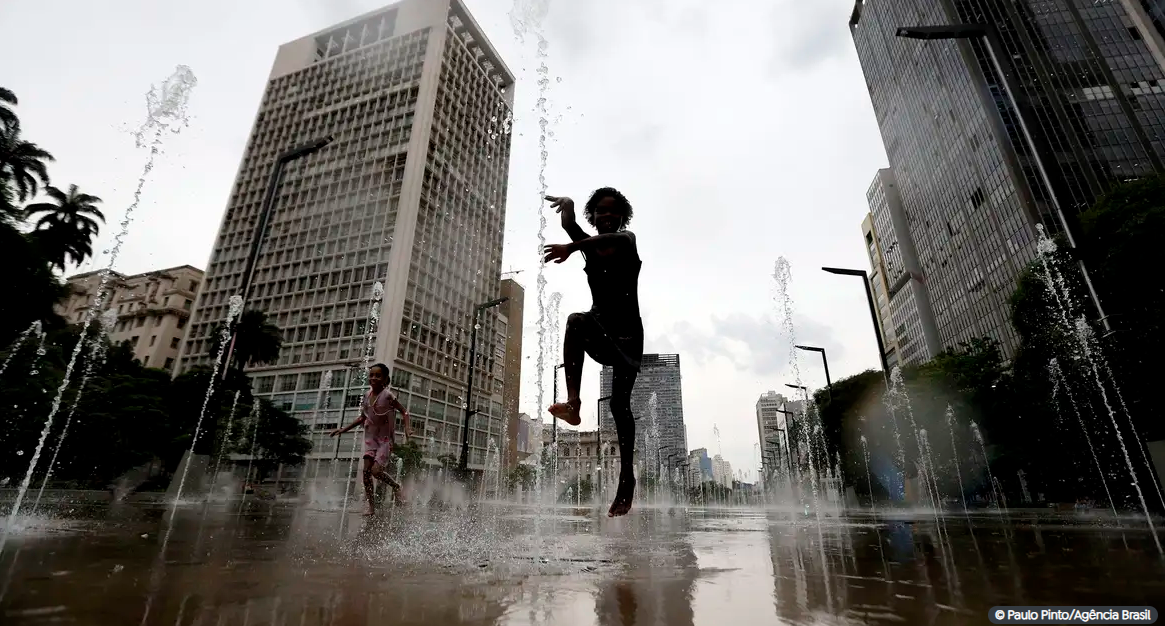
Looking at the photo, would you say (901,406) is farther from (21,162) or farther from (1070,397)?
(21,162)

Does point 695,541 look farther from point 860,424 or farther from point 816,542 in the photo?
point 860,424

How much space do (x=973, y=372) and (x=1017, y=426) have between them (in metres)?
5.00

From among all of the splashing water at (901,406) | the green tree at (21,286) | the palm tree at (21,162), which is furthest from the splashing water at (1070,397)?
the palm tree at (21,162)

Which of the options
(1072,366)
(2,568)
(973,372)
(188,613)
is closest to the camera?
(188,613)

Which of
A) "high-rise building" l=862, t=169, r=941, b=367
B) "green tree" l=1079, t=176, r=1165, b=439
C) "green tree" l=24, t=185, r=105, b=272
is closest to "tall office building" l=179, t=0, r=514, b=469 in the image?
"green tree" l=24, t=185, r=105, b=272

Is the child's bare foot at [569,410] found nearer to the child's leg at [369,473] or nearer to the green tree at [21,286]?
the child's leg at [369,473]

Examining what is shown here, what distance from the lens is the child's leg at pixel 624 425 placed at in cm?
367

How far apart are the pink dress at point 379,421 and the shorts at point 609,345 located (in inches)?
184

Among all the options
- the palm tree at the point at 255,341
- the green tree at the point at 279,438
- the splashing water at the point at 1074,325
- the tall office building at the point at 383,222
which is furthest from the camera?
the tall office building at the point at 383,222

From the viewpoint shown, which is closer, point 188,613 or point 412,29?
point 188,613

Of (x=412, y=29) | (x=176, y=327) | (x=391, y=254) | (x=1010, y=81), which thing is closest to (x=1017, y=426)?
(x=1010, y=81)

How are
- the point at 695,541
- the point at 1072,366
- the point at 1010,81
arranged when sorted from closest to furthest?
the point at 695,541
the point at 1010,81
the point at 1072,366

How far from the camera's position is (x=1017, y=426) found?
24.0m

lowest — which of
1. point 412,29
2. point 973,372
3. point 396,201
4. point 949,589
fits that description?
point 949,589
